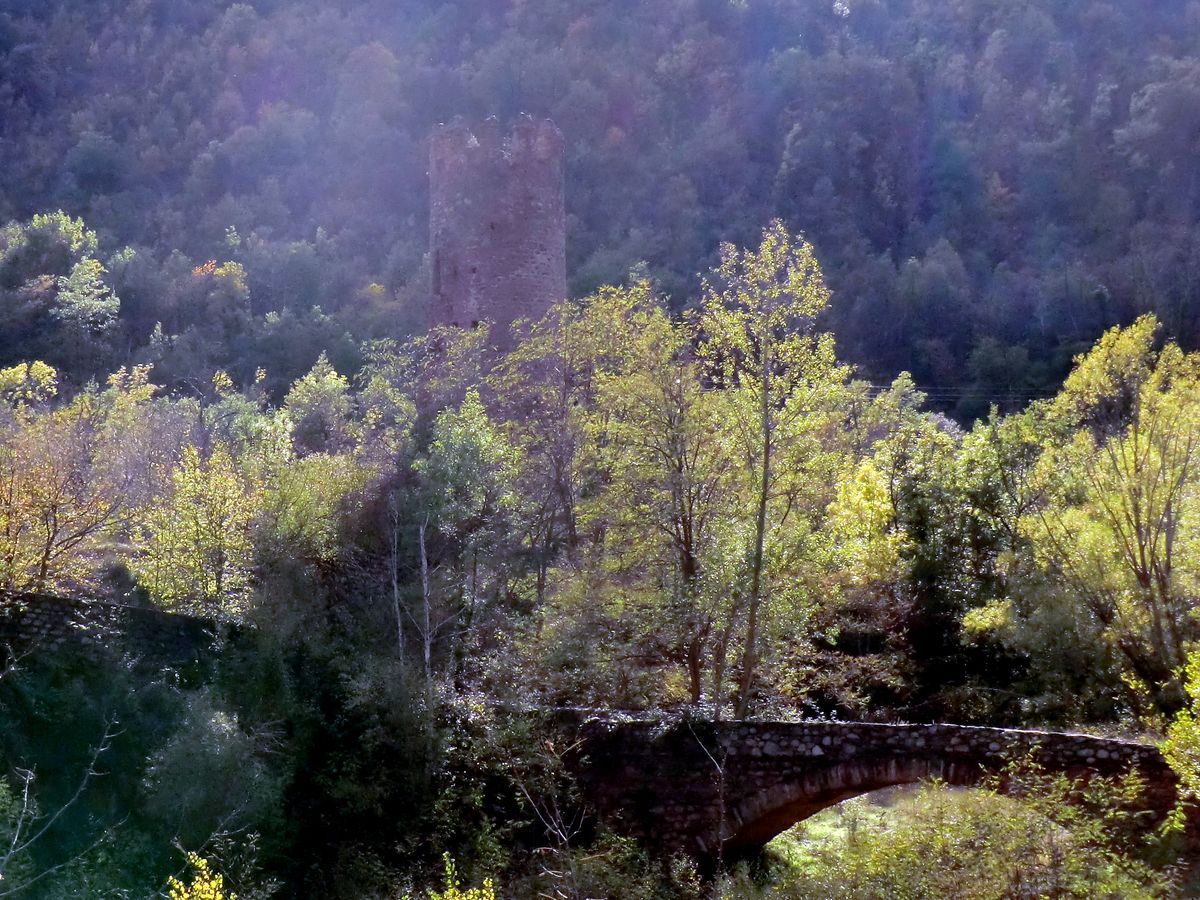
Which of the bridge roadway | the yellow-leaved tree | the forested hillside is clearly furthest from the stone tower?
the forested hillside

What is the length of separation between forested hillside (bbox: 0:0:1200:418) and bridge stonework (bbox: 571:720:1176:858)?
28231 millimetres

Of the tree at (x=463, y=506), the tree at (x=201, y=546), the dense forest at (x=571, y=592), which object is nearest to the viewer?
the dense forest at (x=571, y=592)

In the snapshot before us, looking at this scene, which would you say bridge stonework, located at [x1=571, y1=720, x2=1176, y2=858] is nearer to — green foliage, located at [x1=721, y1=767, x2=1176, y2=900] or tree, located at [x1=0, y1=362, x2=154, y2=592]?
green foliage, located at [x1=721, y1=767, x2=1176, y2=900]

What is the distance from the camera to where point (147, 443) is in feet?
87.4

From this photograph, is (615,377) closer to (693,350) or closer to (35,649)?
(693,350)

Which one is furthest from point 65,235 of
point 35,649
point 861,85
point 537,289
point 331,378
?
point 35,649

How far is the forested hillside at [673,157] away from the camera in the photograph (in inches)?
1775

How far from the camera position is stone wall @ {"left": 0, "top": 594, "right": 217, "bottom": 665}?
1525 centimetres

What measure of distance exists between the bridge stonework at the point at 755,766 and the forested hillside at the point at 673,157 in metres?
28.2

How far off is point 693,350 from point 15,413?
16.3 metres

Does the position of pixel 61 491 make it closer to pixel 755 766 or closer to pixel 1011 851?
pixel 755 766

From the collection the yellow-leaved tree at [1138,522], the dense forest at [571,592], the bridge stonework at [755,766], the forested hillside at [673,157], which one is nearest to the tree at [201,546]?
the dense forest at [571,592]

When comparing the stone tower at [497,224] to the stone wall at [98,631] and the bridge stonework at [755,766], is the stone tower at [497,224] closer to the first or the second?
the stone wall at [98,631]

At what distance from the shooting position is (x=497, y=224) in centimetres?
2581
